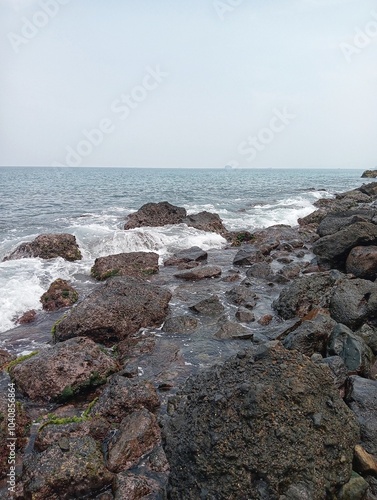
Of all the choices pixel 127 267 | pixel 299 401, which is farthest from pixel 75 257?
pixel 299 401

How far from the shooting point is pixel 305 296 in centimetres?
1003

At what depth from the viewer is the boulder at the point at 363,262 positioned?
472 inches

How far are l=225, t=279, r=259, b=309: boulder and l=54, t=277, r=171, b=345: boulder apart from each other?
2.19 m

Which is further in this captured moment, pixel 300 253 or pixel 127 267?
pixel 300 253

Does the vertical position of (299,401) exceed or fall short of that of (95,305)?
it exceeds it

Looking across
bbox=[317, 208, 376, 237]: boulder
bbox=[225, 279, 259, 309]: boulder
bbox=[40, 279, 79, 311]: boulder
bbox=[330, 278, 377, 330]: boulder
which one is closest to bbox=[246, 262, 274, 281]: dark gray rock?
bbox=[225, 279, 259, 309]: boulder

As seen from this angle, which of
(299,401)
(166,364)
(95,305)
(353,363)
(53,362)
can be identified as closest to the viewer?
(299,401)

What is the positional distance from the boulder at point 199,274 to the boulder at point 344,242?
423cm

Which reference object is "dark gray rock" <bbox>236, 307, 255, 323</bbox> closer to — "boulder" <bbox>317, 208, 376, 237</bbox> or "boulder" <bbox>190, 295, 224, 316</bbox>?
"boulder" <bbox>190, 295, 224, 316</bbox>

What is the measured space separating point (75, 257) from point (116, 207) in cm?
1944

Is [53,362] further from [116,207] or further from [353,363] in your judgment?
[116,207]

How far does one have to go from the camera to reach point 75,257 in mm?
17016

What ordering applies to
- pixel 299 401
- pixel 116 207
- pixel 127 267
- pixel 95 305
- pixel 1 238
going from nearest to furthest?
pixel 299 401 < pixel 95 305 < pixel 127 267 < pixel 1 238 < pixel 116 207

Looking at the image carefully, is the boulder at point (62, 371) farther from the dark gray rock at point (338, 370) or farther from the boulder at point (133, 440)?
the dark gray rock at point (338, 370)
